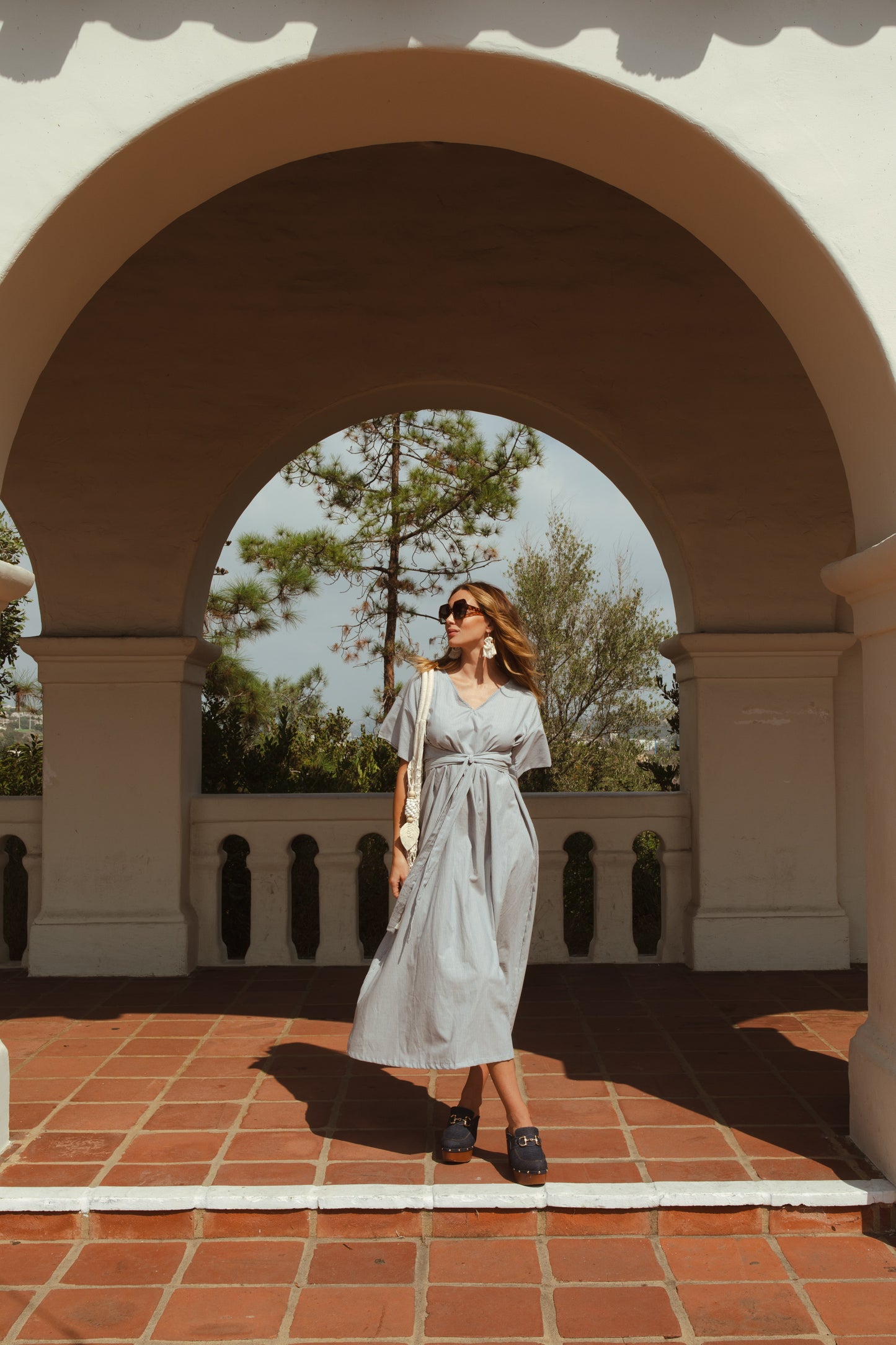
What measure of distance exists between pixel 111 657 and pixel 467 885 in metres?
3.28

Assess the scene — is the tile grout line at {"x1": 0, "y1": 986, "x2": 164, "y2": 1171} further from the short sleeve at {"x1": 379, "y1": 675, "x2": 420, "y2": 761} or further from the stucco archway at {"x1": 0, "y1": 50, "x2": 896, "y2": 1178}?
the stucco archway at {"x1": 0, "y1": 50, "x2": 896, "y2": 1178}

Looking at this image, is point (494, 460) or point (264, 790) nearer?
point (264, 790)

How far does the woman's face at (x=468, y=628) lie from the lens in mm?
3389

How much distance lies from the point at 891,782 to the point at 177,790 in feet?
12.5

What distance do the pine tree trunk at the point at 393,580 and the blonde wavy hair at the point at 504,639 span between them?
11.5 m

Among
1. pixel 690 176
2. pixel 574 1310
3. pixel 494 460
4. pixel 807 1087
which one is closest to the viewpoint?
pixel 574 1310

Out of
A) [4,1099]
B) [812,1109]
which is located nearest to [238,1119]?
[4,1099]

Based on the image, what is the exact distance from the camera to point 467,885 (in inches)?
128

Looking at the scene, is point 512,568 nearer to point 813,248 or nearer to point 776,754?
point 776,754

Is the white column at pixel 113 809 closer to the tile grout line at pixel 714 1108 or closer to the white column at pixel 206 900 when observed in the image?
the white column at pixel 206 900

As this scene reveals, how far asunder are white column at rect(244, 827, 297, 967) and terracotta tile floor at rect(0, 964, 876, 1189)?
1.32 ft

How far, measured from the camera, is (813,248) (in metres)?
3.16

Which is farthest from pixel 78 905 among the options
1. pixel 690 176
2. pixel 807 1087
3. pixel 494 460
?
pixel 494 460

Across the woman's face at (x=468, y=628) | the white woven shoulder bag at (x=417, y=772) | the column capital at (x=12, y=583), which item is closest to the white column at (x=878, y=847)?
the woman's face at (x=468, y=628)
